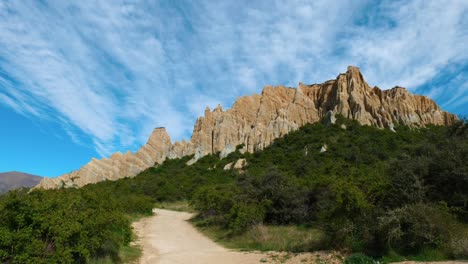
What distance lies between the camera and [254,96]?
84625 mm

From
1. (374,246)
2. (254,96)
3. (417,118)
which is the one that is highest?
(254,96)

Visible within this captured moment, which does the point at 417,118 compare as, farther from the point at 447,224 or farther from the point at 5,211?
the point at 5,211

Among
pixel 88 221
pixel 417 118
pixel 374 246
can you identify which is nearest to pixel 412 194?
pixel 374 246

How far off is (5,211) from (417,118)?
75179 mm

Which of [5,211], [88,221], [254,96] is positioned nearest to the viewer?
[5,211]

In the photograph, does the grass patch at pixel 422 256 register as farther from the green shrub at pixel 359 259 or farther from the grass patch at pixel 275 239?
the grass patch at pixel 275 239

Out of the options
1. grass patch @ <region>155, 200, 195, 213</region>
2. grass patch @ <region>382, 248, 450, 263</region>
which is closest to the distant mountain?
grass patch @ <region>382, 248, 450, 263</region>

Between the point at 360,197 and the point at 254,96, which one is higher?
the point at 254,96

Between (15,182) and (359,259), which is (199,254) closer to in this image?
(359,259)

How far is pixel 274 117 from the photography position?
245ft

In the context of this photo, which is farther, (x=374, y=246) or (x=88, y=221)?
(x=374, y=246)

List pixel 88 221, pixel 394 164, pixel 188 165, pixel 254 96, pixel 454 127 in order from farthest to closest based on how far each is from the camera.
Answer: pixel 254 96
pixel 188 165
pixel 454 127
pixel 394 164
pixel 88 221

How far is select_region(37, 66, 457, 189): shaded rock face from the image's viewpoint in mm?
64562

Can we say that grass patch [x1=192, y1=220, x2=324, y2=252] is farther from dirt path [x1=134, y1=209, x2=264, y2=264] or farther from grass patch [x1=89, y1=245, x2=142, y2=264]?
grass patch [x1=89, y1=245, x2=142, y2=264]
